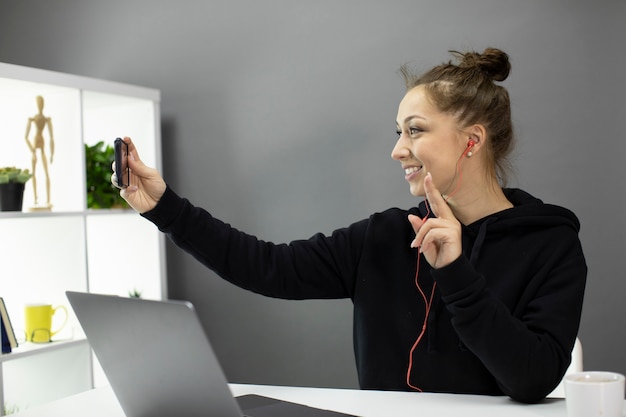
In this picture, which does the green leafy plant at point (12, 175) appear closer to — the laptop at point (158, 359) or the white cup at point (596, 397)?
the laptop at point (158, 359)

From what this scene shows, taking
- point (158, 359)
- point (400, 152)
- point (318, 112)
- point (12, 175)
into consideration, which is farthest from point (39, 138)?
point (158, 359)

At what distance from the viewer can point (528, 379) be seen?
1.18m

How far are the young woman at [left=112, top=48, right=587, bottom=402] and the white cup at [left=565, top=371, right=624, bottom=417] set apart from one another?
28 centimetres

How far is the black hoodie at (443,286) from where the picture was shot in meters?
1.21

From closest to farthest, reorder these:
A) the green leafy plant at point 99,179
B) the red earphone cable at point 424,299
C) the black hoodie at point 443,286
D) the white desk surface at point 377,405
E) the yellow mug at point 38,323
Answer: the white desk surface at point 377,405
the black hoodie at point 443,286
the red earphone cable at point 424,299
the yellow mug at point 38,323
the green leafy plant at point 99,179

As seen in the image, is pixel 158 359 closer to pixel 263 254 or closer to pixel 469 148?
pixel 263 254

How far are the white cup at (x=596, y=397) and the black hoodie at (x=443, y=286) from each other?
19 centimetres

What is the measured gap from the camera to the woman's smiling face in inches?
60.4

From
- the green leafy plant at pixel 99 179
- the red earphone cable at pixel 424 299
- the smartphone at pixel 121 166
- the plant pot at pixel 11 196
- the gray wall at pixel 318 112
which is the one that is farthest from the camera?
the green leafy plant at pixel 99 179

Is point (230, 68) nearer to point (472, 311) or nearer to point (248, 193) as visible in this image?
point (248, 193)

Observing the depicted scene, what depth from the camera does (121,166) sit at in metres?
1.41

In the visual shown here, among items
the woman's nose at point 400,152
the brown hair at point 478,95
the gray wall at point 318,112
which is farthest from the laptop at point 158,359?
the gray wall at point 318,112

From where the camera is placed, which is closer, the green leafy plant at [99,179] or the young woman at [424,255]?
the young woman at [424,255]

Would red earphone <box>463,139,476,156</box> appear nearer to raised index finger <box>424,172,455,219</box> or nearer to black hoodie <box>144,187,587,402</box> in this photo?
black hoodie <box>144,187,587,402</box>
